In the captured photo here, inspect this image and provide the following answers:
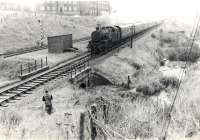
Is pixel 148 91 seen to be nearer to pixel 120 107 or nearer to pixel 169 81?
pixel 169 81

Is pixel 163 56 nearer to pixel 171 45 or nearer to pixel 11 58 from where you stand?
pixel 171 45

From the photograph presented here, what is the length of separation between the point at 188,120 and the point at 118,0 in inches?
2167

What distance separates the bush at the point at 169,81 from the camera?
77.9 feet

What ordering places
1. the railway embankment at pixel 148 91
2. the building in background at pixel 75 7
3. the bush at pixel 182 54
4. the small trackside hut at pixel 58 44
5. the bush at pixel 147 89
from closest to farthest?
the railway embankment at pixel 148 91, the bush at pixel 147 89, the small trackside hut at pixel 58 44, the bush at pixel 182 54, the building in background at pixel 75 7

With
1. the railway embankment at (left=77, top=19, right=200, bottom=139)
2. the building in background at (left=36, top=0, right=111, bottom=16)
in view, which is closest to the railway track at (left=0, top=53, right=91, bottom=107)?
Answer: the railway embankment at (left=77, top=19, right=200, bottom=139)

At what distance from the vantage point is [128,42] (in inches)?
1485

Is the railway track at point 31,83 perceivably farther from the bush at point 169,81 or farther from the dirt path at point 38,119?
the bush at point 169,81

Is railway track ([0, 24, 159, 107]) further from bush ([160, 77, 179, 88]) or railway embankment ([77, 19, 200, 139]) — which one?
bush ([160, 77, 179, 88])

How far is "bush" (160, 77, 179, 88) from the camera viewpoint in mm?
23731

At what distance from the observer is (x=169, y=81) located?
24.2 meters

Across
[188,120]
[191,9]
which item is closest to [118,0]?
[191,9]

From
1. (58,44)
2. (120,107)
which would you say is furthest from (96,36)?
(120,107)

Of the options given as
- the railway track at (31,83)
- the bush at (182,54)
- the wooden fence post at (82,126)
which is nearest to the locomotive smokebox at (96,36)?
the railway track at (31,83)

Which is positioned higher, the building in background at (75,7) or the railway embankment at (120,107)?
the building in background at (75,7)
